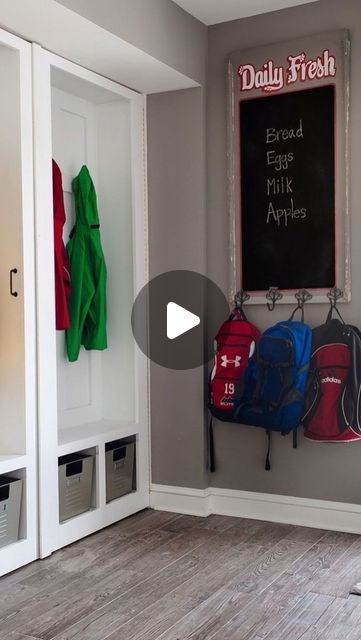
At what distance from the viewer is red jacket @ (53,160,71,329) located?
330 centimetres

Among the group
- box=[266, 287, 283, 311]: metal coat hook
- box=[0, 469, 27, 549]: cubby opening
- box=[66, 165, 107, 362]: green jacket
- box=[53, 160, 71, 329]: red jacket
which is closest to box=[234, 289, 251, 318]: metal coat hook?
box=[266, 287, 283, 311]: metal coat hook

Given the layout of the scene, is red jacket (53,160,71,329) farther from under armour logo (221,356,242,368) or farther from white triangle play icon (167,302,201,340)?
under armour logo (221,356,242,368)

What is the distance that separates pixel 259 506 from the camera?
3.61 m

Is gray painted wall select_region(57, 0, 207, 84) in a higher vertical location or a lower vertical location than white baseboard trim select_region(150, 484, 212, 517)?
higher

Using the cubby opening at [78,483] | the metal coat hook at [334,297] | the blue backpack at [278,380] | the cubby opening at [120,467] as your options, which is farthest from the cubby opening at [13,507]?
the metal coat hook at [334,297]

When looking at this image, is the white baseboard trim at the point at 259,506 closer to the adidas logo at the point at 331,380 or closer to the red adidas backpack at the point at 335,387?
the red adidas backpack at the point at 335,387

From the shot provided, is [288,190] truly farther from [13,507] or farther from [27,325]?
[13,507]

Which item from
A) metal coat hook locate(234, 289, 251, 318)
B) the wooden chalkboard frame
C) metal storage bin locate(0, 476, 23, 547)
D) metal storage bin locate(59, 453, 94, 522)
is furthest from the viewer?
metal coat hook locate(234, 289, 251, 318)

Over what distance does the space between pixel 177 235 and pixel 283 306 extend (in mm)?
654

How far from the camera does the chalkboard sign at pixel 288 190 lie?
3416 mm

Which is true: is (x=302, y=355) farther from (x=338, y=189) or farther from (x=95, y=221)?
(x=95, y=221)

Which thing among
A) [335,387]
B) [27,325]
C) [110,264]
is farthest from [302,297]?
[27,325]

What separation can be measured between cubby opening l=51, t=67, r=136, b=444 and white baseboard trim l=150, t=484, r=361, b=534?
463mm
